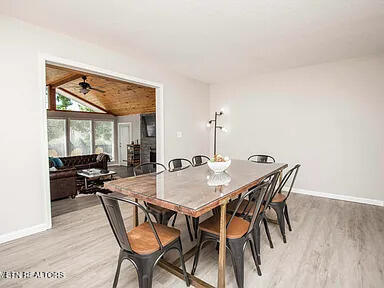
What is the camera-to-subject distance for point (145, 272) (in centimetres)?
146

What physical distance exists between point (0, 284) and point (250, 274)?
6.87 feet

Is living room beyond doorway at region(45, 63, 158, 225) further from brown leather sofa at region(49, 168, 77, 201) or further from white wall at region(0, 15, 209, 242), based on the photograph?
white wall at region(0, 15, 209, 242)

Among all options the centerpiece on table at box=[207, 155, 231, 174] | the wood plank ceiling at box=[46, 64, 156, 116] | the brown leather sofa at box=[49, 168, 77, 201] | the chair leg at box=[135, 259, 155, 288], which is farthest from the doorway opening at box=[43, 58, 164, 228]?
the chair leg at box=[135, 259, 155, 288]

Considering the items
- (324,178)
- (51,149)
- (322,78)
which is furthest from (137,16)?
(51,149)

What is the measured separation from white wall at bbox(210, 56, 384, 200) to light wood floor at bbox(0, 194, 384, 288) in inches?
40.5

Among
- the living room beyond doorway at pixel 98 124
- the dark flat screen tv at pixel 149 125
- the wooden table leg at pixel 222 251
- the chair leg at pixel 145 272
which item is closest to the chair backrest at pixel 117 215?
the chair leg at pixel 145 272

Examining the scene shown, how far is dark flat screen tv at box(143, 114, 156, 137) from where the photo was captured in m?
8.33

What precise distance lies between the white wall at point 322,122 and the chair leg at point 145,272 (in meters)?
3.89

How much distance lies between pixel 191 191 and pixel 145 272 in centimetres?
64

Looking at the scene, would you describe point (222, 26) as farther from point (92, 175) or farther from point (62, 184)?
point (92, 175)

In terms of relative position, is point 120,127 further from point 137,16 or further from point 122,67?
point 137,16

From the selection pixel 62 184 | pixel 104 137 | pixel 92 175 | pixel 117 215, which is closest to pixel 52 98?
pixel 104 137

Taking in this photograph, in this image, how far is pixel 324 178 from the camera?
4176 mm

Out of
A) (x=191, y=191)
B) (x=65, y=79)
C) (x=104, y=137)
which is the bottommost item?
(x=191, y=191)
